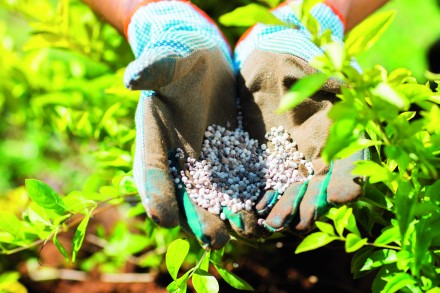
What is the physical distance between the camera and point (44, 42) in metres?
1.63

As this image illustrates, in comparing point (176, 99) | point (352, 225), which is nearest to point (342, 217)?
point (352, 225)

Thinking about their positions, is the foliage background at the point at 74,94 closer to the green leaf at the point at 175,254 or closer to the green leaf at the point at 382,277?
the green leaf at the point at 175,254

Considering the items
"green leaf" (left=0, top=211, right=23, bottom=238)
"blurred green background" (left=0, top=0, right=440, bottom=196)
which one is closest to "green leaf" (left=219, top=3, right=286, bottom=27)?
"blurred green background" (left=0, top=0, right=440, bottom=196)

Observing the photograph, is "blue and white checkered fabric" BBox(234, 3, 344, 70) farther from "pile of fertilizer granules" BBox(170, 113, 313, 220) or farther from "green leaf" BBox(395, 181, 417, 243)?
"green leaf" BBox(395, 181, 417, 243)

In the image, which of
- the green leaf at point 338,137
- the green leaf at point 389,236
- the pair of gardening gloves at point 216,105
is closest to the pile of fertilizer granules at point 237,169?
the pair of gardening gloves at point 216,105

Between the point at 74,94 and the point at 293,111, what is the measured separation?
0.78 meters

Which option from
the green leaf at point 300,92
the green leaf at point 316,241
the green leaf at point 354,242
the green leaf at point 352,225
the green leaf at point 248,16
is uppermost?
the green leaf at point 248,16

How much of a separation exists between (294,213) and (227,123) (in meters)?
0.35

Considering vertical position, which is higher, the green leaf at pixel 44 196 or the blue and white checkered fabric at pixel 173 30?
the blue and white checkered fabric at pixel 173 30

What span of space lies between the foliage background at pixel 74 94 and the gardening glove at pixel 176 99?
0.17 metres

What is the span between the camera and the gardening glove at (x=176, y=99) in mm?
1005

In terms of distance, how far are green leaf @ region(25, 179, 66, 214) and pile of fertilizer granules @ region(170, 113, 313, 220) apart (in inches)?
9.9

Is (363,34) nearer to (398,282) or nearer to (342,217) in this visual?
(342,217)

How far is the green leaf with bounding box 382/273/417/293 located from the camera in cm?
94
